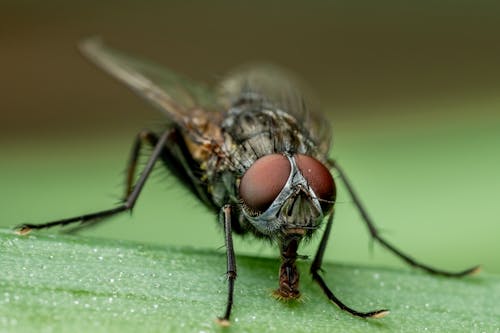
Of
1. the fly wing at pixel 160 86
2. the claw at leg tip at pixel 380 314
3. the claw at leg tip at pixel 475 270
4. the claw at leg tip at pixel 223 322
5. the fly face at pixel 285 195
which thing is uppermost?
the fly wing at pixel 160 86

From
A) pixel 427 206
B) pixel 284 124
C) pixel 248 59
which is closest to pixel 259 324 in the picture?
pixel 284 124

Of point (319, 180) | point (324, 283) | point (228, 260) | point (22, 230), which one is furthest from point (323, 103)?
point (22, 230)

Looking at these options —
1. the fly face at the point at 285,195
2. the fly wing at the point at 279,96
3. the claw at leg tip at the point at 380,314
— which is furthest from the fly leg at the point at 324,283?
the fly wing at the point at 279,96

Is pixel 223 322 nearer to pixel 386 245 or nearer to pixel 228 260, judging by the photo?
pixel 228 260

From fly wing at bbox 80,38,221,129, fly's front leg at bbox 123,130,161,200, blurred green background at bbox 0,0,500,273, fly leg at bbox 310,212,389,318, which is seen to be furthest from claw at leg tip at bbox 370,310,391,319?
fly's front leg at bbox 123,130,161,200

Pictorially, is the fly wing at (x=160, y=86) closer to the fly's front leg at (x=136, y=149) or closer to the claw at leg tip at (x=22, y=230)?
the fly's front leg at (x=136, y=149)

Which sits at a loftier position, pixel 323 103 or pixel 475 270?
pixel 323 103
